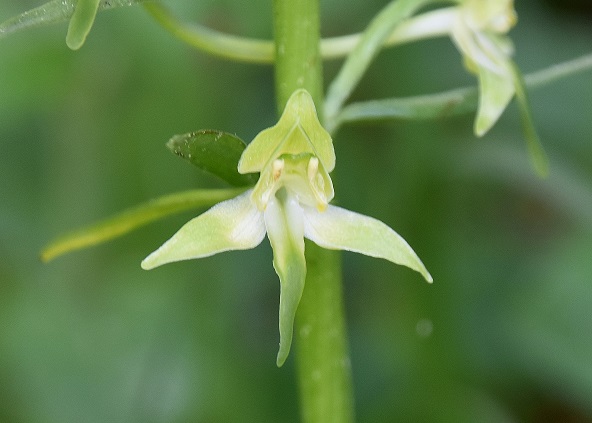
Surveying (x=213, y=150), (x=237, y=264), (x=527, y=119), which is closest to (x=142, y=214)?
(x=213, y=150)

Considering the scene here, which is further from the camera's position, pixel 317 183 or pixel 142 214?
pixel 142 214

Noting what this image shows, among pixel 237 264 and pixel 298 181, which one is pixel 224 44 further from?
pixel 237 264

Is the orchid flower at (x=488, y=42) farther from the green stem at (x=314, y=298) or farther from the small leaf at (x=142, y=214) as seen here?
the small leaf at (x=142, y=214)

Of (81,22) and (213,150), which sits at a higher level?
(81,22)

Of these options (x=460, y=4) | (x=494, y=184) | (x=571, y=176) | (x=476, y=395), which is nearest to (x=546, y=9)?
(x=494, y=184)

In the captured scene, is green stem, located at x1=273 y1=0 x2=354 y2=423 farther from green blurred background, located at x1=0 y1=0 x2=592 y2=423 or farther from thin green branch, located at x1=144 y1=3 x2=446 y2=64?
green blurred background, located at x1=0 y1=0 x2=592 y2=423

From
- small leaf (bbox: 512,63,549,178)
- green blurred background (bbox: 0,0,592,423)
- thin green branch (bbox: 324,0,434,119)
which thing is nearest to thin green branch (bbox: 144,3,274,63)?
thin green branch (bbox: 324,0,434,119)

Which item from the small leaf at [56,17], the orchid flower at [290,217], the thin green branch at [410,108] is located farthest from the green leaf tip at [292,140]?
the small leaf at [56,17]
